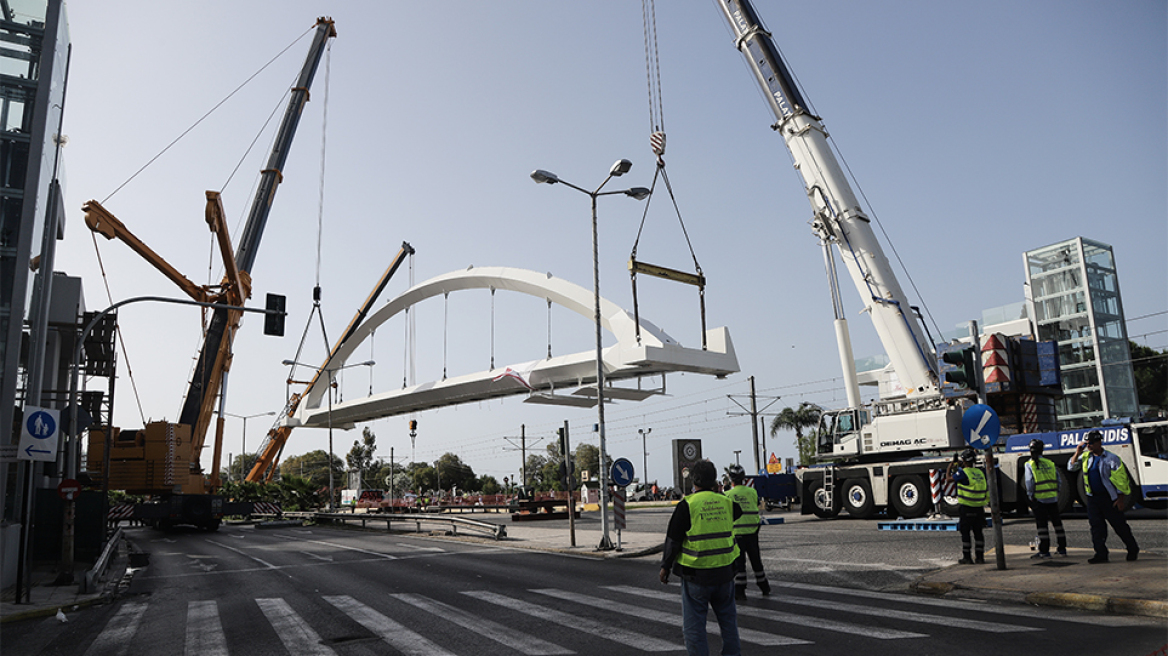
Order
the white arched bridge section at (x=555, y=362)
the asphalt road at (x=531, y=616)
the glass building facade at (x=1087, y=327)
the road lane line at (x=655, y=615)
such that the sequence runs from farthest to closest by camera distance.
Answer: the glass building facade at (x=1087, y=327)
the white arched bridge section at (x=555, y=362)
the road lane line at (x=655, y=615)
the asphalt road at (x=531, y=616)

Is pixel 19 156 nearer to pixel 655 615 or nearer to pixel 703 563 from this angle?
pixel 655 615

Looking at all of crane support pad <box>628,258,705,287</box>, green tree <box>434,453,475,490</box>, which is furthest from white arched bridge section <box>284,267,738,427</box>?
green tree <box>434,453,475,490</box>

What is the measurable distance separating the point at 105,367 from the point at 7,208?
52.3ft

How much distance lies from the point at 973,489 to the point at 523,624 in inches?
299

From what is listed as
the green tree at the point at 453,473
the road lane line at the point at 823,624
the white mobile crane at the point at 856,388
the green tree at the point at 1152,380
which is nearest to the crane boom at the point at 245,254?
the white mobile crane at the point at 856,388

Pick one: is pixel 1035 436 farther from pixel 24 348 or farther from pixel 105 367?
pixel 105 367

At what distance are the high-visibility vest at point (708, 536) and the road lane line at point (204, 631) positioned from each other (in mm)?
5031

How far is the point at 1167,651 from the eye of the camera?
242 inches

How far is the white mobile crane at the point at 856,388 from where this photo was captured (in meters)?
22.0

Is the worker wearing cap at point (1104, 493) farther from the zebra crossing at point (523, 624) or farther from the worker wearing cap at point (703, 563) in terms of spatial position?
the worker wearing cap at point (703, 563)

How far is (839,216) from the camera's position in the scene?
24422 millimetres

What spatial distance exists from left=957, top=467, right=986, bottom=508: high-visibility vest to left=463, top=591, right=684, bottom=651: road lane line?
22.2ft

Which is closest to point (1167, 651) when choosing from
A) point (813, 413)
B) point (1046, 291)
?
point (1046, 291)

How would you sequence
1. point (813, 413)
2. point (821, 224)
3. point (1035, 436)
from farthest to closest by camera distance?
1. point (813, 413)
2. point (821, 224)
3. point (1035, 436)
